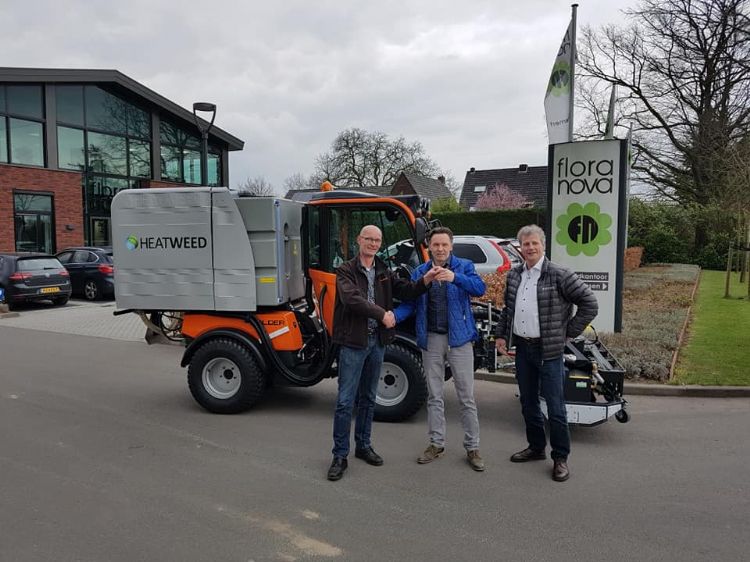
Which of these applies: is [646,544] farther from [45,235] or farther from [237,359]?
[45,235]

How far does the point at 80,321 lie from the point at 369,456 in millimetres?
10080

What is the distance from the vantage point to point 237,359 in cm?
555

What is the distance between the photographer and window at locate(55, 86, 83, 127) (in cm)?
2238

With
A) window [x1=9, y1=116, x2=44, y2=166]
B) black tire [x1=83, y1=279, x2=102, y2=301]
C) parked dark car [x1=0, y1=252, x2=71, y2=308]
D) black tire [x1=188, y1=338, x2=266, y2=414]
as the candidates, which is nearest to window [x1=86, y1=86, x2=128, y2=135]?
window [x1=9, y1=116, x2=44, y2=166]

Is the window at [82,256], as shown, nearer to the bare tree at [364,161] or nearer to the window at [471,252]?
the window at [471,252]

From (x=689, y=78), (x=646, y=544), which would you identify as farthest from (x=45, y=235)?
(x=689, y=78)

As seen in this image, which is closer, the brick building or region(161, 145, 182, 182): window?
the brick building

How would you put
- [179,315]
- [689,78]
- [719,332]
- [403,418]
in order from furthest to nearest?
[689,78]
[719,332]
[179,315]
[403,418]

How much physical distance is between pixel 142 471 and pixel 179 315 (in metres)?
2.25

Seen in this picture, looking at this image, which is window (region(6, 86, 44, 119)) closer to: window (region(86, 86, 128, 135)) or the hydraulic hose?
window (region(86, 86, 128, 135))

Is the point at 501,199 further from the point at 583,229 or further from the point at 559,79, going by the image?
the point at 583,229

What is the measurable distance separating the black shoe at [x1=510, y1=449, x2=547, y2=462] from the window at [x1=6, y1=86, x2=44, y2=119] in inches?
900

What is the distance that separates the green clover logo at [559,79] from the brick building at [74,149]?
18.6 meters

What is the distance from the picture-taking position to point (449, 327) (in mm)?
4238
